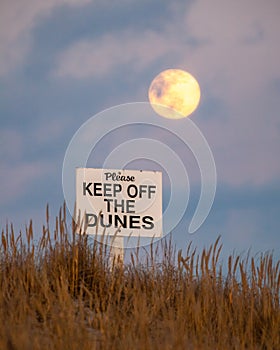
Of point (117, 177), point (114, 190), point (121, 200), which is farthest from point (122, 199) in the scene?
point (117, 177)

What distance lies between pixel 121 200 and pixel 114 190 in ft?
0.52

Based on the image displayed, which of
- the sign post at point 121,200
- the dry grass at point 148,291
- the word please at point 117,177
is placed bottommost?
the dry grass at point 148,291

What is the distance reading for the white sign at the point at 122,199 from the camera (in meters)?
8.45

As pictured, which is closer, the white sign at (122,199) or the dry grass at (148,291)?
the dry grass at (148,291)

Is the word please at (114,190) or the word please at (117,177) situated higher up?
the word please at (117,177)

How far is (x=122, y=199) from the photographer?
28.2ft

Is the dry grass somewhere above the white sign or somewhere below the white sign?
below

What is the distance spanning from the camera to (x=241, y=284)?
24.6 ft

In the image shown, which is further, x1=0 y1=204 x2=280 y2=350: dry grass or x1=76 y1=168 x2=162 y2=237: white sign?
x1=76 y1=168 x2=162 y2=237: white sign

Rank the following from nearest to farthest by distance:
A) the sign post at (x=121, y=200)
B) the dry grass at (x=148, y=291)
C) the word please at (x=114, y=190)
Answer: the dry grass at (x=148, y=291) → the sign post at (x=121, y=200) → the word please at (x=114, y=190)

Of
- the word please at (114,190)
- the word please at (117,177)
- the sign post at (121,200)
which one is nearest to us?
the sign post at (121,200)

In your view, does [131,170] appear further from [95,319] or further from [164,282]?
[95,319]

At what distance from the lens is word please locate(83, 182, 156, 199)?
8547mm

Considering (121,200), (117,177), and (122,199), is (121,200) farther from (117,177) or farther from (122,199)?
(117,177)
